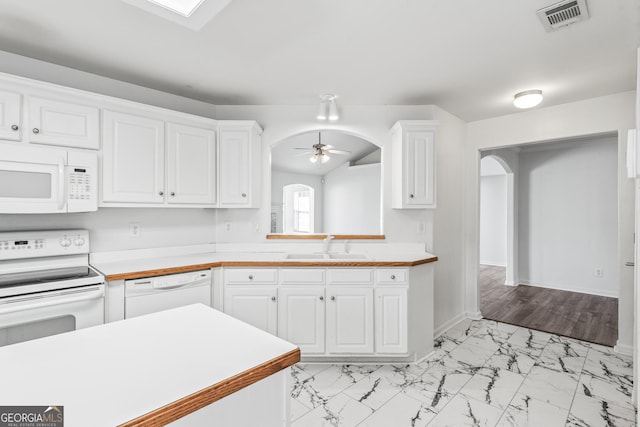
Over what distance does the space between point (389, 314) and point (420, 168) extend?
53.1 inches

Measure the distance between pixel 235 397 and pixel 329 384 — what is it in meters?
1.75

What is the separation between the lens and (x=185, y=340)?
3.34ft

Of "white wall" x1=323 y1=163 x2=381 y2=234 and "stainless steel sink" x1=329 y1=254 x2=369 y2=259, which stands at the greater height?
"white wall" x1=323 y1=163 x2=381 y2=234

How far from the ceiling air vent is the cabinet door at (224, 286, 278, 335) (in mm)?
2537

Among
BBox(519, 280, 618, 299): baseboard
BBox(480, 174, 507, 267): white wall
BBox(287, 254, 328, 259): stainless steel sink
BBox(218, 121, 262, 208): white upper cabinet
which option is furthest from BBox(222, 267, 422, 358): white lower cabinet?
BBox(480, 174, 507, 267): white wall

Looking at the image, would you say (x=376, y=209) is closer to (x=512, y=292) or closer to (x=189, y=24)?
(x=189, y=24)

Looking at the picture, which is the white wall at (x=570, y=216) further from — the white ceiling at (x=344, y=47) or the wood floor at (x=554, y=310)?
the white ceiling at (x=344, y=47)

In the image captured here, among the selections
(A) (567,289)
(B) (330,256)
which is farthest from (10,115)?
(A) (567,289)

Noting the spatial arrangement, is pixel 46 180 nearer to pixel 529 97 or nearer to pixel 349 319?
pixel 349 319

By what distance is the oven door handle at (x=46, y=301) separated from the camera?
1.67m

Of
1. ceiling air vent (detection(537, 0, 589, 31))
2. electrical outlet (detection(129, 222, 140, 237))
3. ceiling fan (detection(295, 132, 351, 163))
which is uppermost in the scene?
ceiling air vent (detection(537, 0, 589, 31))

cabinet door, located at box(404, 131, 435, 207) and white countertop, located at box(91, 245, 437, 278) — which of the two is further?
cabinet door, located at box(404, 131, 435, 207)

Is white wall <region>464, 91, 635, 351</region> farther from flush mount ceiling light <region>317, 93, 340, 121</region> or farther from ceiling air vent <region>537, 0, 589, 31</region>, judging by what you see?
flush mount ceiling light <region>317, 93, 340, 121</region>

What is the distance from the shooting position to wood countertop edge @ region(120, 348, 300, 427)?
2.15ft
